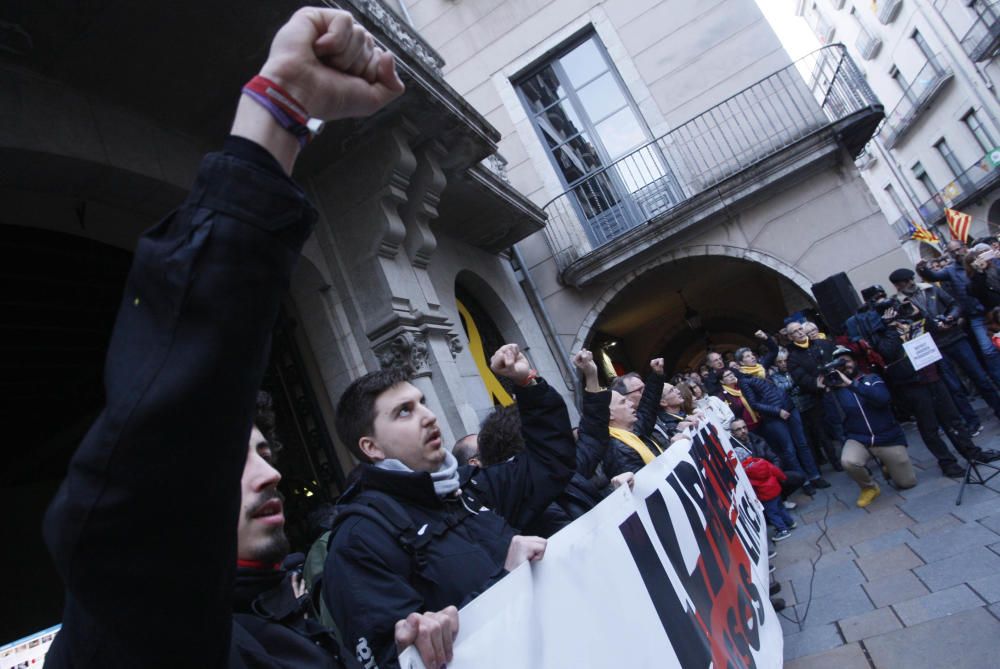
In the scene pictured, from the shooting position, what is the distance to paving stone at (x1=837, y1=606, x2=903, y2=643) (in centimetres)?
324

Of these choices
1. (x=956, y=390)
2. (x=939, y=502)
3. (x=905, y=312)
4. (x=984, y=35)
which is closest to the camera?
(x=939, y=502)

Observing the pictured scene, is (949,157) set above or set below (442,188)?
above

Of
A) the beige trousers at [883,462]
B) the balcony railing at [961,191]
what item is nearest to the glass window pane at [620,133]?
the beige trousers at [883,462]

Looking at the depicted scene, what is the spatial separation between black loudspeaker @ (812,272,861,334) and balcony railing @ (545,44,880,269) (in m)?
2.35

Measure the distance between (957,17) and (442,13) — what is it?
79.2 ft

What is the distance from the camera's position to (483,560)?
1.85 metres

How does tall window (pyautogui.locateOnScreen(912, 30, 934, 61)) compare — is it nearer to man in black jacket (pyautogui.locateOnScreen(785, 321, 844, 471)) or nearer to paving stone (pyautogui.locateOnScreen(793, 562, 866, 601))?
man in black jacket (pyautogui.locateOnScreen(785, 321, 844, 471))

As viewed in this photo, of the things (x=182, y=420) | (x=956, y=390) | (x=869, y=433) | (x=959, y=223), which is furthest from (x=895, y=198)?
(x=182, y=420)

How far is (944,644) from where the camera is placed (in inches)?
112

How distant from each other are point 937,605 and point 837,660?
646 millimetres

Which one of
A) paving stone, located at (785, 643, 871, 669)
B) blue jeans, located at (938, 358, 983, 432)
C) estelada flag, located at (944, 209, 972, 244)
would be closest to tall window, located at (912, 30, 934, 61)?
estelada flag, located at (944, 209, 972, 244)

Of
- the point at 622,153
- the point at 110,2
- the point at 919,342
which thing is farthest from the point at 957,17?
the point at 110,2

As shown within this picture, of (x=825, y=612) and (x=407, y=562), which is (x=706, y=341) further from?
(x=407, y=562)

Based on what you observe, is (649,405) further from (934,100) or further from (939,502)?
(934,100)
